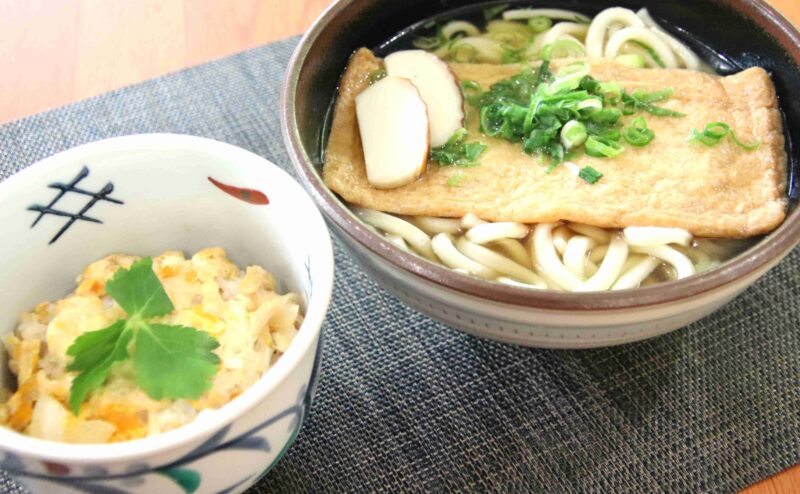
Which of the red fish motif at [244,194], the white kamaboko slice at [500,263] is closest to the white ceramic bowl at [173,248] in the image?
the red fish motif at [244,194]

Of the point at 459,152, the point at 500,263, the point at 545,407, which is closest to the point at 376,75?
the point at 459,152

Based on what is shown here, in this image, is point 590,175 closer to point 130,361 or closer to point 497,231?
point 497,231

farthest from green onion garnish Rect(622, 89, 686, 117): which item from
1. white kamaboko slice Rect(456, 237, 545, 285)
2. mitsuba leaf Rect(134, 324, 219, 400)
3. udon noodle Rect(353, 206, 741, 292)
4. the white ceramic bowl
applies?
mitsuba leaf Rect(134, 324, 219, 400)

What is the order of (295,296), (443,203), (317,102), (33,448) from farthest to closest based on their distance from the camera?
(317,102) → (443,203) → (295,296) → (33,448)

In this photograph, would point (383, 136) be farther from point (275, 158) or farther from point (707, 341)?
point (707, 341)

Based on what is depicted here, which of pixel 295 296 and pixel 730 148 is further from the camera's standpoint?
pixel 730 148

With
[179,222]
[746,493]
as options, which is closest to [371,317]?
[179,222]

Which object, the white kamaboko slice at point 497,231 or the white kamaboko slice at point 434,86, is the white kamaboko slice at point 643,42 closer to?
the white kamaboko slice at point 434,86
